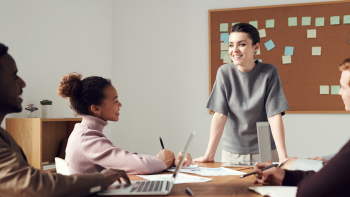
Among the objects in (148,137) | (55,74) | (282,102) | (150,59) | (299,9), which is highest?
(299,9)

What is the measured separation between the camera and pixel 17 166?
0.72 metres

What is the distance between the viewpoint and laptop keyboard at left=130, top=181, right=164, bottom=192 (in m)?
0.92

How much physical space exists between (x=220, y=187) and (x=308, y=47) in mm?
2696

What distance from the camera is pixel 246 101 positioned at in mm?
1800

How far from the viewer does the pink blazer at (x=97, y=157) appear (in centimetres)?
119

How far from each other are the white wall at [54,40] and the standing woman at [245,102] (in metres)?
1.65

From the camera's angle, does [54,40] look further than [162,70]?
No

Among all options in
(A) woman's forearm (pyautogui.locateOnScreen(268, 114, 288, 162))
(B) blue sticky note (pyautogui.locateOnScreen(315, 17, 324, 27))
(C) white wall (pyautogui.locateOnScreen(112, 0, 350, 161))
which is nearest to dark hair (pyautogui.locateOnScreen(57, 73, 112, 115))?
(A) woman's forearm (pyautogui.locateOnScreen(268, 114, 288, 162))

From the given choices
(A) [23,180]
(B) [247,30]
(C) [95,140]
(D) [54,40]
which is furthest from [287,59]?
(A) [23,180]

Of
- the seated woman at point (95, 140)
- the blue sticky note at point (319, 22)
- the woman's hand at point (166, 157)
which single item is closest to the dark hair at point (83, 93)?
the seated woman at point (95, 140)

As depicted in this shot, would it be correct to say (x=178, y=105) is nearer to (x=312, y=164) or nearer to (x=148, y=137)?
(x=148, y=137)

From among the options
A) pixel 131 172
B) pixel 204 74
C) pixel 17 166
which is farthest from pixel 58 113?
pixel 17 166

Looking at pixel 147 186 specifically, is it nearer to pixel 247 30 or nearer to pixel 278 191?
pixel 278 191

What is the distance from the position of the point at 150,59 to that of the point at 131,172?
8.28 feet
